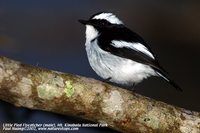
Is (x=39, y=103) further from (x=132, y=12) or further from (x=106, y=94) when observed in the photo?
(x=132, y=12)

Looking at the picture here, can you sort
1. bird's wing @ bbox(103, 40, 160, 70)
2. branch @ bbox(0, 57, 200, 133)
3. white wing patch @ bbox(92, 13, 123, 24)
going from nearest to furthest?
branch @ bbox(0, 57, 200, 133), bird's wing @ bbox(103, 40, 160, 70), white wing patch @ bbox(92, 13, 123, 24)

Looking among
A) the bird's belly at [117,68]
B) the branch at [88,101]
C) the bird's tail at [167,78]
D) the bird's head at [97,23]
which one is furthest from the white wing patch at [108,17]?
the branch at [88,101]

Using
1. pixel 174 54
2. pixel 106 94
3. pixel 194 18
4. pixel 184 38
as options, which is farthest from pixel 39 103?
pixel 194 18

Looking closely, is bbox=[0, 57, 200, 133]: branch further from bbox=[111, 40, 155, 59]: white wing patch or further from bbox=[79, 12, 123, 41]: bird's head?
bbox=[79, 12, 123, 41]: bird's head

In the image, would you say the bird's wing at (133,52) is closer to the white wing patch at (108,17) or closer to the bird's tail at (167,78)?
the bird's tail at (167,78)

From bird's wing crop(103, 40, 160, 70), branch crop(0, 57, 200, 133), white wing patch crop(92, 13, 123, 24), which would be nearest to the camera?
branch crop(0, 57, 200, 133)

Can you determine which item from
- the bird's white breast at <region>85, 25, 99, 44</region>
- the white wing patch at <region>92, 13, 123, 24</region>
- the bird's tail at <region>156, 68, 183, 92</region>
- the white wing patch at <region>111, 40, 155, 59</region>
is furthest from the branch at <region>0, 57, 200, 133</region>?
the white wing patch at <region>92, 13, 123, 24</region>
